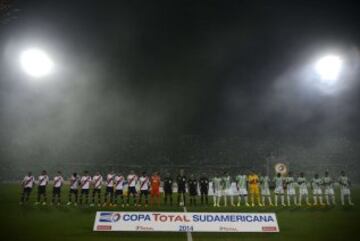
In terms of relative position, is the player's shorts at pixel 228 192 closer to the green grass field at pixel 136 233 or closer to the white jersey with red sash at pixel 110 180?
the green grass field at pixel 136 233

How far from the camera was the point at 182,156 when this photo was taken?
45562 millimetres

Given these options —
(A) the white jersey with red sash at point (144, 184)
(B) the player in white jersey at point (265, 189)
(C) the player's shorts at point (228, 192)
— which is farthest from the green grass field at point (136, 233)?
(C) the player's shorts at point (228, 192)

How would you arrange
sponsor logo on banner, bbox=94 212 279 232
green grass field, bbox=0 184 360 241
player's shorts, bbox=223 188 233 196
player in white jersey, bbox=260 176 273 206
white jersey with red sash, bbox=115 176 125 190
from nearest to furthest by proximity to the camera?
1. sponsor logo on banner, bbox=94 212 279 232
2. green grass field, bbox=0 184 360 241
3. white jersey with red sash, bbox=115 176 125 190
4. player in white jersey, bbox=260 176 273 206
5. player's shorts, bbox=223 188 233 196

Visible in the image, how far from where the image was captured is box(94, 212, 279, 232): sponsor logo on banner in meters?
13.5

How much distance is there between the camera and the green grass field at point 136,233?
13852 mm

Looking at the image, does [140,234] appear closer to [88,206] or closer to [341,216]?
[88,206]

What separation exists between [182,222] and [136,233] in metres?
2.24

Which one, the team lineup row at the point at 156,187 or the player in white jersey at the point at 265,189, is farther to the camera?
the player in white jersey at the point at 265,189

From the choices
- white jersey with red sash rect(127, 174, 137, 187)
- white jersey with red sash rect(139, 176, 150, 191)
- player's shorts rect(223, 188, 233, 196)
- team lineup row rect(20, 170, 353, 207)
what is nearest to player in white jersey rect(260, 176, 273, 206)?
team lineup row rect(20, 170, 353, 207)

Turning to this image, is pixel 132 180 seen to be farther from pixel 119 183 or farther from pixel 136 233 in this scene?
pixel 136 233

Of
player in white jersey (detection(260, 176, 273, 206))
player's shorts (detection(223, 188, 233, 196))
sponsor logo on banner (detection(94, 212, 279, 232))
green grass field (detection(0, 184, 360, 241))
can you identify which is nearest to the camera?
sponsor logo on banner (detection(94, 212, 279, 232))

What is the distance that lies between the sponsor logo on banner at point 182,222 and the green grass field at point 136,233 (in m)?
0.47

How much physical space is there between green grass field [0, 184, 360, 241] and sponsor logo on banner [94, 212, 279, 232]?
18.4 inches

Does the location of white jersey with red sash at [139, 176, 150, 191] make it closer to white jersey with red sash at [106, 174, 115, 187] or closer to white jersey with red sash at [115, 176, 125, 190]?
white jersey with red sash at [115, 176, 125, 190]
